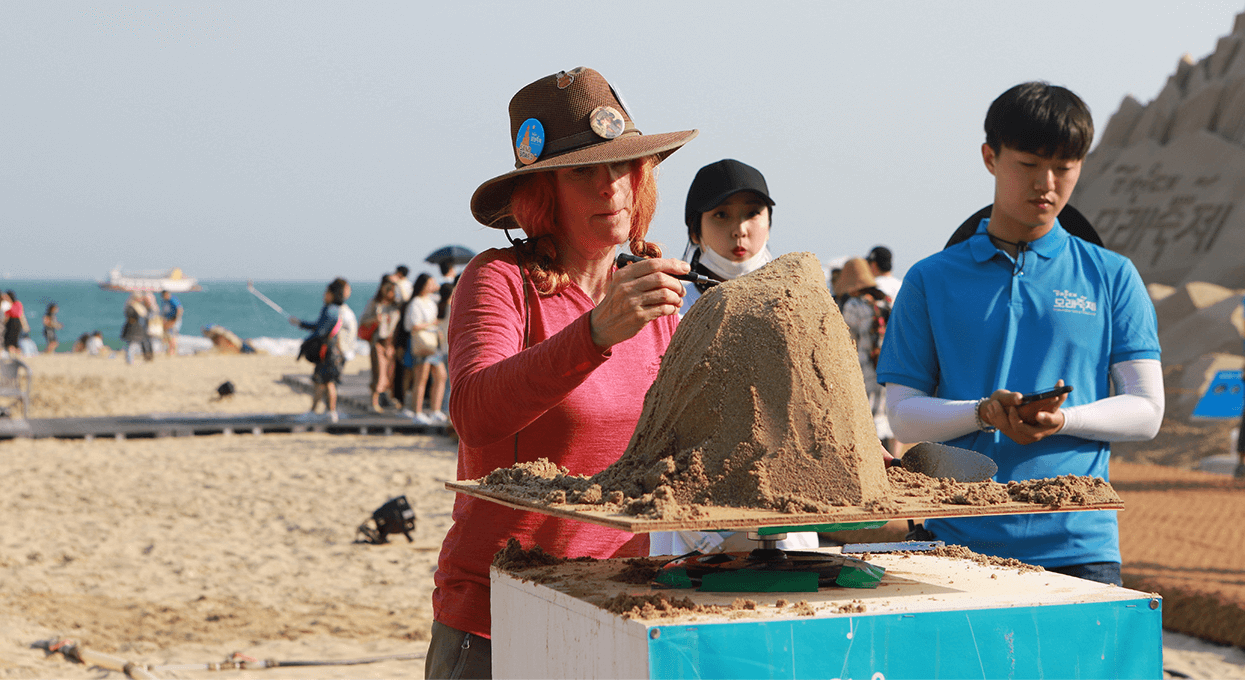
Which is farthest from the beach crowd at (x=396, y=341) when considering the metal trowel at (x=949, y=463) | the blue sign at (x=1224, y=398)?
the metal trowel at (x=949, y=463)

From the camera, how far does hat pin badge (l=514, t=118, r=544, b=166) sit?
2070 millimetres

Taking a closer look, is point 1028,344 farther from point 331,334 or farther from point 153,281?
point 153,281

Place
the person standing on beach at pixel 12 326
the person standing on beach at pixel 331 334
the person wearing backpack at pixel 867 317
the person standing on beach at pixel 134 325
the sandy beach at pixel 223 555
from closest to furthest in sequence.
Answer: the sandy beach at pixel 223 555 < the person wearing backpack at pixel 867 317 < the person standing on beach at pixel 331 334 < the person standing on beach at pixel 12 326 < the person standing on beach at pixel 134 325

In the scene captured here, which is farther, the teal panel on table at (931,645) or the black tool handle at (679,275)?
the black tool handle at (679,275)

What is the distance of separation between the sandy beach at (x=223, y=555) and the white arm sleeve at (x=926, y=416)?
3718 millimetres

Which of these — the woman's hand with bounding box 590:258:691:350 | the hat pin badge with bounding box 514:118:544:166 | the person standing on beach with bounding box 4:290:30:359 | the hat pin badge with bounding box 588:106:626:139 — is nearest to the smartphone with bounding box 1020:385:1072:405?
the woman's hand with bounding box 590:258:691:350

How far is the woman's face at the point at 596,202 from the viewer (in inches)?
81.1

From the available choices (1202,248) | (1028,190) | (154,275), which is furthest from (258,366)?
(154,275)

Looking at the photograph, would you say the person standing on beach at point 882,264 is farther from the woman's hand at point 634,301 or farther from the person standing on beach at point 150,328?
the person standing on beach at point 150,328

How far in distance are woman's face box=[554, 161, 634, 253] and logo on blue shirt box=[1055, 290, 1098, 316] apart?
1185 mm

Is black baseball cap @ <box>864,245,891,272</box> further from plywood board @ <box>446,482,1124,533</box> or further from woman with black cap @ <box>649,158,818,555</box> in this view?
plywood board @ <box>446,482,1124,533</box>

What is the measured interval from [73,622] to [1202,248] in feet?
60.1

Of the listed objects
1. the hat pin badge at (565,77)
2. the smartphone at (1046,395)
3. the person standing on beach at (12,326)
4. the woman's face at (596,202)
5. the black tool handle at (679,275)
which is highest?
the hat pin badge at (565,77)

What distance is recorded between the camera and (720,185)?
147 inches
